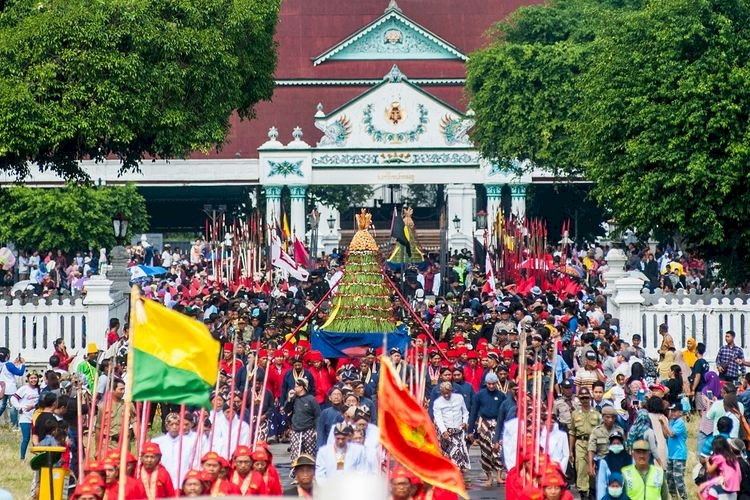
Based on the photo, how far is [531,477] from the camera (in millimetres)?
14789

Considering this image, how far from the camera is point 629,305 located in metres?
28.7

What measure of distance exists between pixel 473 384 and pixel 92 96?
22.4 ft

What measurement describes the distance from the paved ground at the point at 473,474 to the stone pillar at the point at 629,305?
20.3 ft

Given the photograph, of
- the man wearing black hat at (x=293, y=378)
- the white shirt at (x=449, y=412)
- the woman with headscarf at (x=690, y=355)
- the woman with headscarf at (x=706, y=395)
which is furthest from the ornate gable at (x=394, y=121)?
the white shirt at (x=449, y=412)

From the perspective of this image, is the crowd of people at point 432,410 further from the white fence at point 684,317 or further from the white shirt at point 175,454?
the white fence at point 684,317

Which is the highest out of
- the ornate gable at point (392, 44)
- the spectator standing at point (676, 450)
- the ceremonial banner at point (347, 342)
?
the ornate gable at point (392, 44)

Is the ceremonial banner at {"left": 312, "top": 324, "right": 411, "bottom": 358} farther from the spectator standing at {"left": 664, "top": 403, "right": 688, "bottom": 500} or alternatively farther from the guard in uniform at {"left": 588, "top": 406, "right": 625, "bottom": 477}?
the guard in uniform at {"left": 588, "top": 406, "right": 625, "bottom": 477}

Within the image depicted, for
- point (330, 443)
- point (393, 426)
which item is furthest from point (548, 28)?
point (393, 426)

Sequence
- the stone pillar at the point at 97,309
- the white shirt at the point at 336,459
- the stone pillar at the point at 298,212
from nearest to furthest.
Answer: the white shirt at the point at 336,459, the stone pillar at the point at 97,309, the stone pillar at the point at 298,212

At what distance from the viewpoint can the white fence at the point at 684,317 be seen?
28.4 meters

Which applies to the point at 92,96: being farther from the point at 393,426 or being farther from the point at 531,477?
the point at 393,426

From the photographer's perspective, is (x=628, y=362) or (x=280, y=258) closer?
(x=628, y=362)

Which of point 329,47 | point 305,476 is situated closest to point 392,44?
point 329,47

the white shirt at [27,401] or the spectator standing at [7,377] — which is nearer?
the white shirt at [27,401]
